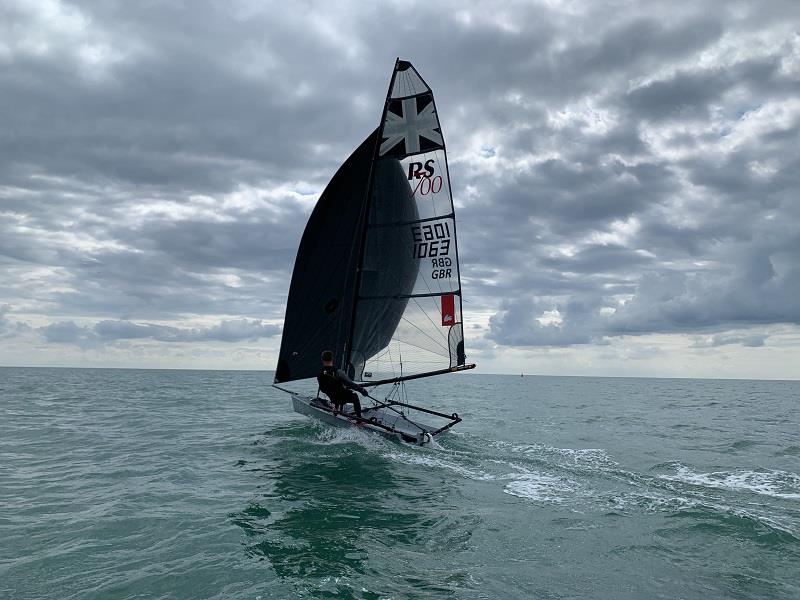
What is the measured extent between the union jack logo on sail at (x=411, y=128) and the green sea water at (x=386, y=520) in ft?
30.3

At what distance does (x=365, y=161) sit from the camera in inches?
758

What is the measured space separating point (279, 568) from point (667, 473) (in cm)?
1050

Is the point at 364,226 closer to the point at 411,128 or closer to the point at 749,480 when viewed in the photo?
the point at 411,128

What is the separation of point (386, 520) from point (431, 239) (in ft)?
33.3

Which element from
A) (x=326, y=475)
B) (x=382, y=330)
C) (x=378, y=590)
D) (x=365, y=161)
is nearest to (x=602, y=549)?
(x=378, y=590)

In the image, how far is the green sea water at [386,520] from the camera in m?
6.55

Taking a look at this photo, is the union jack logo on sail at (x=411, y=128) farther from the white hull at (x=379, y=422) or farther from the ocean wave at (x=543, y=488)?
the ocean wave at (x=543, y=488)

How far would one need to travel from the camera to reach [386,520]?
29.5 ft

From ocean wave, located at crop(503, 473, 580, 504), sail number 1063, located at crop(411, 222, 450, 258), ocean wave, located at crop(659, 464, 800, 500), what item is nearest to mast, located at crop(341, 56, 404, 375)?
sail number 1063, located at crop(411, 222, 450, 258)

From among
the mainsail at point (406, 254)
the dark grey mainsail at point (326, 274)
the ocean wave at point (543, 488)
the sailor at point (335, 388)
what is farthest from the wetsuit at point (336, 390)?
the ocean wave at point (543, 488)

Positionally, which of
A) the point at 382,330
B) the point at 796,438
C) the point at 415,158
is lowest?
the point at 796,438

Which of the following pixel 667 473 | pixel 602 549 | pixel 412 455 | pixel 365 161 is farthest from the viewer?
pixel 365 161

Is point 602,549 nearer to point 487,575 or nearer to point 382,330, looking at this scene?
point 487,575

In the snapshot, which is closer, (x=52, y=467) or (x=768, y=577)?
(x=768, y=577)
